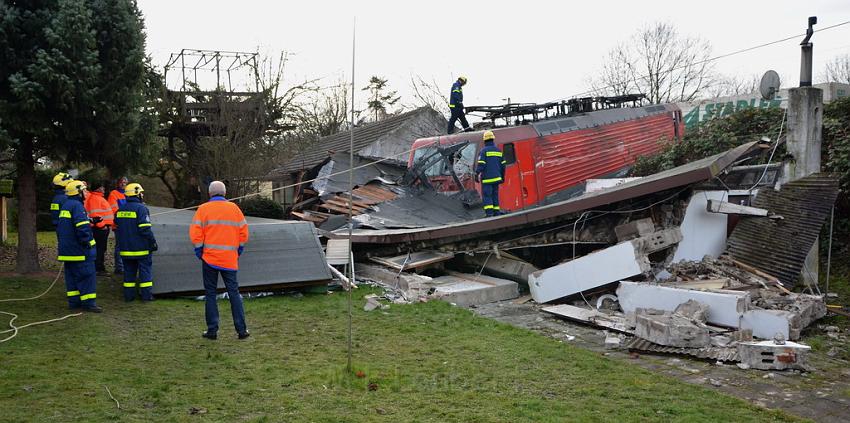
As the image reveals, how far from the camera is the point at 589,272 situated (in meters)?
8.88

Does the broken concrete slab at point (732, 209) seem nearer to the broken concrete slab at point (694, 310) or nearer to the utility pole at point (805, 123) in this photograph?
the utility pole at point (805, 123)

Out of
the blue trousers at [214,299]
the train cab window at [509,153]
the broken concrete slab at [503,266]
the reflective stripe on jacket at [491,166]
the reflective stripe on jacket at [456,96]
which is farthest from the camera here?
the reflective stripe on jacket at [456,96]

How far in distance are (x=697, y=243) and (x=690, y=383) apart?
4470mm

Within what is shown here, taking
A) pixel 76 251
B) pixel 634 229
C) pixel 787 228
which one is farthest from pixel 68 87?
pixel 787 228

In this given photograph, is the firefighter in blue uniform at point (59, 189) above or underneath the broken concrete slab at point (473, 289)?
above

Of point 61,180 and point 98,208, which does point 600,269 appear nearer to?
point 61,180

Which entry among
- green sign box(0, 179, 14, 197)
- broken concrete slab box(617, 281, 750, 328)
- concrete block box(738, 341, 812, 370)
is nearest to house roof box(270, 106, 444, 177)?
green sign box(0, 179, 14, 197)

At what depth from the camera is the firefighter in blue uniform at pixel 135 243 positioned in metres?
8.78

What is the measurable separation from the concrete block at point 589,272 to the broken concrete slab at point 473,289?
1.59 ft

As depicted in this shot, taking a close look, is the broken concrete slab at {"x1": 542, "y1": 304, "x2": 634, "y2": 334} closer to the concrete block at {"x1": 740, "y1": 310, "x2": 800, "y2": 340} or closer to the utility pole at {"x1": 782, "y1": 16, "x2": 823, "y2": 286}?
the concrete block at {"x1": 740, "y1": 310, "x2": 800, "y2": 340}

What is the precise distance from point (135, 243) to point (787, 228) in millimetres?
9199

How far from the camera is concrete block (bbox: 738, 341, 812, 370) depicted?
5734 millimetres

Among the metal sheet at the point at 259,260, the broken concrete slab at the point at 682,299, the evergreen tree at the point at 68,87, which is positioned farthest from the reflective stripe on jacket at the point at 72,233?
the broken concrete slab at the point at 682,299

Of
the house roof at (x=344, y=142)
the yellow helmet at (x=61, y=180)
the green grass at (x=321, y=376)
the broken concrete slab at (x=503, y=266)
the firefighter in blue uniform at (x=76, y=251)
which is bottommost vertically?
the green grass at (x=321, y=376)
